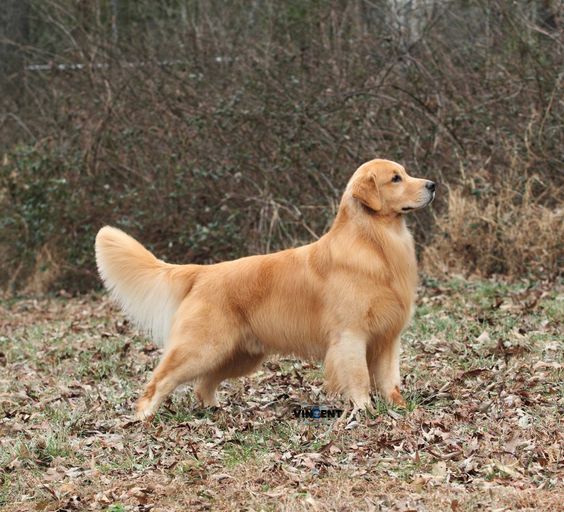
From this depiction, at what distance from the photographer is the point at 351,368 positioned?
22.2ft

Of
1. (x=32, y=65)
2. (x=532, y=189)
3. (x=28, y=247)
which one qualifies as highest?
(x=32, y=65)

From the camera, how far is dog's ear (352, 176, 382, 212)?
692 cm

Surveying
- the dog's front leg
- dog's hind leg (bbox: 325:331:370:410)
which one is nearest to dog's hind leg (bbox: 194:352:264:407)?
dog's hind leg (bbox: 325:331:370:410)

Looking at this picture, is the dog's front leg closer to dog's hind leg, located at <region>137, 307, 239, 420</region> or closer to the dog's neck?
the dog's neck

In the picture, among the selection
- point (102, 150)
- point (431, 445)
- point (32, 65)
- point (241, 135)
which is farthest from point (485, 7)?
point (431, 445)

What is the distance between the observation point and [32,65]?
20844 mm

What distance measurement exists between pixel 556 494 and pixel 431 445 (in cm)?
106

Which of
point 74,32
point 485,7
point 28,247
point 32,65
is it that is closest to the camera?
point 485,7

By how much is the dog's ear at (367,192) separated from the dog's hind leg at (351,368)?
0.89 metres

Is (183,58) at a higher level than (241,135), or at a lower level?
higher

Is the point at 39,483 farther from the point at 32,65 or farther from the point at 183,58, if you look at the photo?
the point at 32,65

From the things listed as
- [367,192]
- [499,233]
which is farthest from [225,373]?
[499,233]

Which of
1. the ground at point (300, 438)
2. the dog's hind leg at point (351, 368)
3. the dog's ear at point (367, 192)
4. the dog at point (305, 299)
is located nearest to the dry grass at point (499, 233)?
the ground at point (300, 438)

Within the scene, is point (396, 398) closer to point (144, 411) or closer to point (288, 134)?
point (144, 411)
